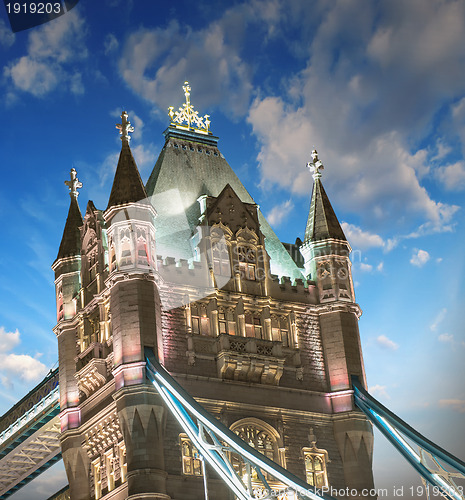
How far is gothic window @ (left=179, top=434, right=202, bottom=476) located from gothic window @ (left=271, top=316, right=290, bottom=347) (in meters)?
7.63

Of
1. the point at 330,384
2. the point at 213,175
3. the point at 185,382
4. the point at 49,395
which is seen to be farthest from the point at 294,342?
the point at 49,395

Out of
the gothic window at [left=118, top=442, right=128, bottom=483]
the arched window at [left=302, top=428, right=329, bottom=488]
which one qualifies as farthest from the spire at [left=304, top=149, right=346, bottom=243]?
the gothic window at [left=118, top=442, right=128, bottom=483]

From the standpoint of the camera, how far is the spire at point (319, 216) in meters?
60.9

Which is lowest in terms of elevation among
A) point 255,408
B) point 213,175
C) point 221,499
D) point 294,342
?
point 221,499

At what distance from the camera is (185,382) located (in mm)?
54219

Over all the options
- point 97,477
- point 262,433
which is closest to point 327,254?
point 262,433

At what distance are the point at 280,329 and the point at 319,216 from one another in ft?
22.2

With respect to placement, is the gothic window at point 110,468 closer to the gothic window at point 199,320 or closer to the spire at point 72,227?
the gothic window at point 199,320

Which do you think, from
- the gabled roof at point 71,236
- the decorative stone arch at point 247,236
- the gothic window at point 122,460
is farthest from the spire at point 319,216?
the gothic window at point 122,460

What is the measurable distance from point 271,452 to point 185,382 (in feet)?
16.4

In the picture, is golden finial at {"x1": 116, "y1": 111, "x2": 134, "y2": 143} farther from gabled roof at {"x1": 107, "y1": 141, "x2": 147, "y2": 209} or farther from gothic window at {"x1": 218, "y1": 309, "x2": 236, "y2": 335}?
gothic window at {"x1": 218, "y1": 309, "x2": 236, "y2": 335}

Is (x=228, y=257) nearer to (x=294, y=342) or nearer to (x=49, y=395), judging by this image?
(x=294, y=342)

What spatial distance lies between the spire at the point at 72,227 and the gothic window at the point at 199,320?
315 inches

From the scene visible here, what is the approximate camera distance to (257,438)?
54625 mm
